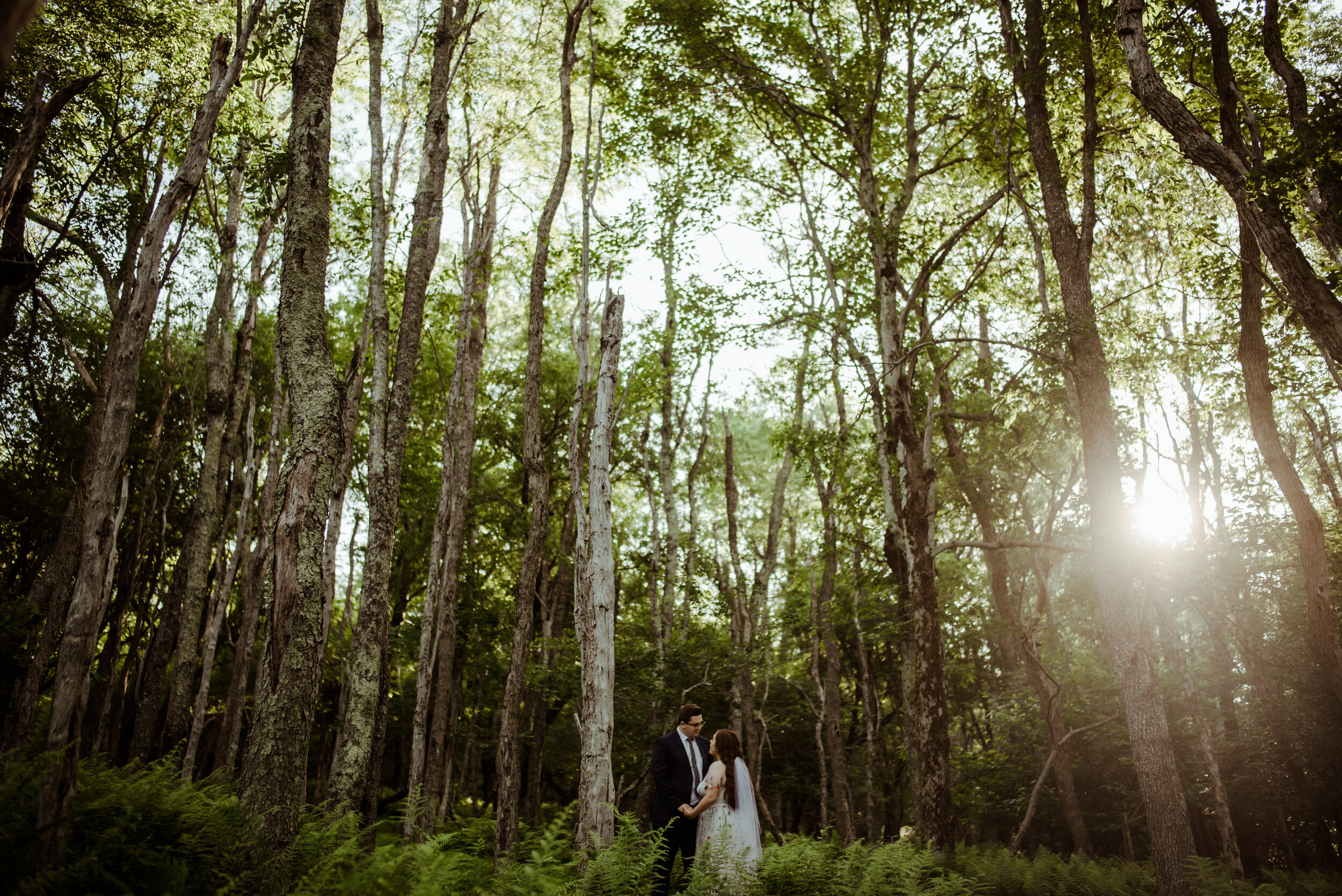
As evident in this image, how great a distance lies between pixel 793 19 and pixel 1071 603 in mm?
18822

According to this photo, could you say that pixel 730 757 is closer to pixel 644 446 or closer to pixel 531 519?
pixel 531 519

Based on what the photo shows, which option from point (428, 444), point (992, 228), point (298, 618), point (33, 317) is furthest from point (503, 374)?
point (298, 618)

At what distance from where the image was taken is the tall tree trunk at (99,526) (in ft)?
15.9

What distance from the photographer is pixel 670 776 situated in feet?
20.3

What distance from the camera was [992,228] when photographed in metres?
14.2

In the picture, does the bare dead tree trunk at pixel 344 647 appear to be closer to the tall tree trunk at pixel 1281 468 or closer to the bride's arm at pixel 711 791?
the bride's arm at pixel 711 791

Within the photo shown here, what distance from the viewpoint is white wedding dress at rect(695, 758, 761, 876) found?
18.3 ft

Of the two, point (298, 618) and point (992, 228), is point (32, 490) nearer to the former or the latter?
point (298, 618)

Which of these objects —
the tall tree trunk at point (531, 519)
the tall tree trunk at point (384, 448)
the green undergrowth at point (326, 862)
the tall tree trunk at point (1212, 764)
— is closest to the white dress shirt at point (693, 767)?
the green undergrowth at point (326, 862)

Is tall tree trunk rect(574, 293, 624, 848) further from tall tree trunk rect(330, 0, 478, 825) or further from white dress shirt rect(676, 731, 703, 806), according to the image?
tall tree trunk rect(330, 0, 478, 825)

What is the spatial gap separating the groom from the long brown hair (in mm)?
223

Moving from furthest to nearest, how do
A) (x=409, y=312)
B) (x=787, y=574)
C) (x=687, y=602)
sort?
(x=787, y=574), (x=687, y=602), (x=409, y=312)

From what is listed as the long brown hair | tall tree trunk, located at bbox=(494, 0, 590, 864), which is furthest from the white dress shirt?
tall tree trunk, located at bbox=(494, 0, 590, 864)

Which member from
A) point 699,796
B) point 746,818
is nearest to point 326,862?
point 699,796
